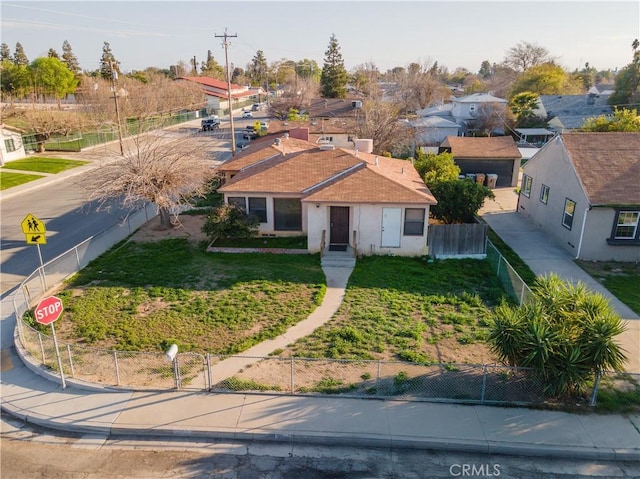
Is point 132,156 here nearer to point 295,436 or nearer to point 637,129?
point 295,436

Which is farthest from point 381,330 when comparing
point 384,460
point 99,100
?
point 99,100

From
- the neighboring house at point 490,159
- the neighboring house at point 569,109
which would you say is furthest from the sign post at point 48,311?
the neighboring house at point 569,109

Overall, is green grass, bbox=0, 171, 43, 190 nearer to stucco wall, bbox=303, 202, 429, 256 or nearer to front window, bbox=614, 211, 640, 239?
stucco wall, bbox=303, 202, 429, 256

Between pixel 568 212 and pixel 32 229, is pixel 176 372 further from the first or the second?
pixel 568 212

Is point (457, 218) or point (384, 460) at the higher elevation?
point (457, 218)

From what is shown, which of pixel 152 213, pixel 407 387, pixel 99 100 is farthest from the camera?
pixel 99 100

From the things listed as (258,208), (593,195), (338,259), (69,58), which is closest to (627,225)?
(593,195)

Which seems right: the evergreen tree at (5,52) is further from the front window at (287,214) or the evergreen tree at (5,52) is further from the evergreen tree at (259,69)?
the front window at (287,214)
